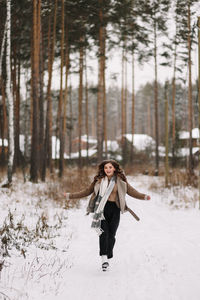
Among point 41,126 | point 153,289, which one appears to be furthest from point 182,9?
point 153,289

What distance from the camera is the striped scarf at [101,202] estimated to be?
4176 millimetres

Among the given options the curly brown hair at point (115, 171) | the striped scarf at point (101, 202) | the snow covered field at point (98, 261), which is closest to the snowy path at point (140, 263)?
the snow covered field at point (98, 261)

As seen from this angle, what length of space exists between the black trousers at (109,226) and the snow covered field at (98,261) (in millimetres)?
340

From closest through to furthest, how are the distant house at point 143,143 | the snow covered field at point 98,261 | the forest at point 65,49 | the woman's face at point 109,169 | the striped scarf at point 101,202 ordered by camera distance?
the snow covered field at point 98,261 < the striped scarf at point 101,202 < the woman's face at point 109,169 < the forest at point 65,49 < the distant house at point 143,143

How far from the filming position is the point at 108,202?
432 cm

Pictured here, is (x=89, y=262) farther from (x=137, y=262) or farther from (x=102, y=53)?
(x=102, y=53)

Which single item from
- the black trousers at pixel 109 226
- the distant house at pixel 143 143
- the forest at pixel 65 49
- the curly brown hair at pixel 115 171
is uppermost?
the forest at pixel 65 49

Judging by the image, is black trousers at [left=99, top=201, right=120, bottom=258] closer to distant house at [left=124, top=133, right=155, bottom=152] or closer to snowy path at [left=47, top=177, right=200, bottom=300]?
snowy path at [left=47, top=177, right=200, bottom=300]

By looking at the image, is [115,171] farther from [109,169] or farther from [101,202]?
[101,202]

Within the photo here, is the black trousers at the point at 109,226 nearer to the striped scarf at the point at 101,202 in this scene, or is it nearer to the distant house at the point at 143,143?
the striped scarf at the point at 101,202

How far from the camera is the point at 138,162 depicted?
26.5 m

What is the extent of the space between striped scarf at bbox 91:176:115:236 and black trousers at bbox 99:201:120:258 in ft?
0.32

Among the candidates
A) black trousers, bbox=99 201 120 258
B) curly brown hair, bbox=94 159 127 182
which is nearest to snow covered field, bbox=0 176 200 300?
black trousers, bbox=99 201 120 258

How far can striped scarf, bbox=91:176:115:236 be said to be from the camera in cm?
418
